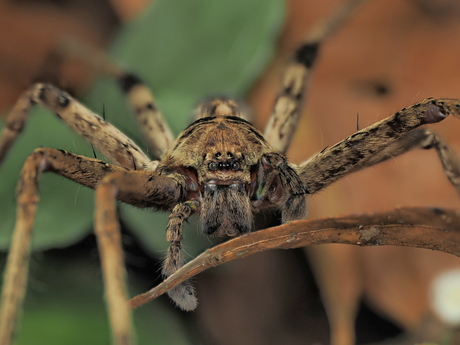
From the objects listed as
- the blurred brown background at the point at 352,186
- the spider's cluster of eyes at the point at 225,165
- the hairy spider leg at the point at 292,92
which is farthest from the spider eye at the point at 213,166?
the hairy spider leg at the point at 292,92

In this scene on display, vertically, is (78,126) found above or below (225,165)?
above

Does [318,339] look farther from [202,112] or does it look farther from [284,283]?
[202,112]

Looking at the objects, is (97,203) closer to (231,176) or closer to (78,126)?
(231,176)

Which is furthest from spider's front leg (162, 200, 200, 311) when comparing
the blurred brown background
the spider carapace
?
the blurred brown background

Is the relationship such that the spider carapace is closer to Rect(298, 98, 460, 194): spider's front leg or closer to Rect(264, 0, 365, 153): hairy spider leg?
Rect(298, 98, 460, 194): spider's front leg

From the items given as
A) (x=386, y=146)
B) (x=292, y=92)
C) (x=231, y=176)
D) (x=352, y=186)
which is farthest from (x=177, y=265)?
(x=292, y=92)

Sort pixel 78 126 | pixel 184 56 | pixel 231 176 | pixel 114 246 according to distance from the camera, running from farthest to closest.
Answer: pixel 184 56, pixel 78 126, pixel 231 176, pixel 114 246

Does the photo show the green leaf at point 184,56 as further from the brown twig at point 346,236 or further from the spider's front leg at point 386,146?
the brown twig at point 346,236
